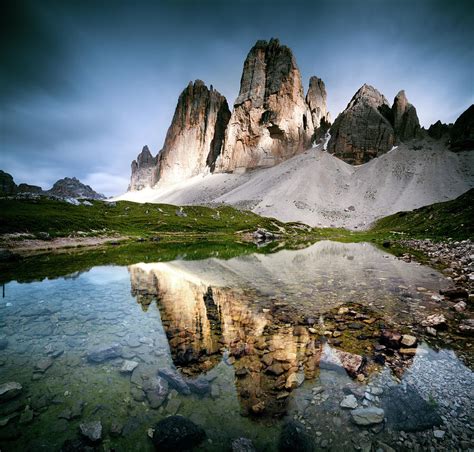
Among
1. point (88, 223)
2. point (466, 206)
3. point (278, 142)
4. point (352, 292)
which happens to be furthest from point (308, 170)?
point (352, 292)

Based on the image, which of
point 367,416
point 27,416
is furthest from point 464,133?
point 27,416

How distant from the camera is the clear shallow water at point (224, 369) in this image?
183 inches

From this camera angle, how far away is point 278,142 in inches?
7766

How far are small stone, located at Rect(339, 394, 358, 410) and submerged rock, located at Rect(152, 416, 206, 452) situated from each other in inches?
110

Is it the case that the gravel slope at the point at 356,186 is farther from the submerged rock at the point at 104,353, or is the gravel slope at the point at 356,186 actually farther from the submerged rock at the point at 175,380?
the submerged rock at the point at 175,380

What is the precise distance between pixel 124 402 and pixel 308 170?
162482mm

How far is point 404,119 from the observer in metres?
176

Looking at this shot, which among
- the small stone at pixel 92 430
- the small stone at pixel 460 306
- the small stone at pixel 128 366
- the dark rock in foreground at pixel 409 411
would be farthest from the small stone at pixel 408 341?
the small stone at pixel 92 430

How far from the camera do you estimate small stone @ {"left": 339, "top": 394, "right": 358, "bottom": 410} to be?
5116 mm

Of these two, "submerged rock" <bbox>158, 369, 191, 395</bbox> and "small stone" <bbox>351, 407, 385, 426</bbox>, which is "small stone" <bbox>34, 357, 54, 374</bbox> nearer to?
"submerged rock" <bbox>158, 369, 191, 395</bbox>

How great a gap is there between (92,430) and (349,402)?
16.2 ft

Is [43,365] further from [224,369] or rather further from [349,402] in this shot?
[349,402]

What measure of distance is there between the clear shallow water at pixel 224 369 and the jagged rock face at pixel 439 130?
21341 centimetres

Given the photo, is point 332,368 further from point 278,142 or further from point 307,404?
point 278,142
